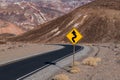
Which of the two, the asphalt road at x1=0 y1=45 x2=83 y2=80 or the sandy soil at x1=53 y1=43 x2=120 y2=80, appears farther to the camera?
the asphalt road at x1=0 y1=45 x2=83 y2=80

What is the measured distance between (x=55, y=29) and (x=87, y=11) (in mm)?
15998

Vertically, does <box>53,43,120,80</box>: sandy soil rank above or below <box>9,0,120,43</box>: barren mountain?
above

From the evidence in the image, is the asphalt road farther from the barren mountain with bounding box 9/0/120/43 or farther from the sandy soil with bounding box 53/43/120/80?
the barren mountain with bounding box 9/0/120/43

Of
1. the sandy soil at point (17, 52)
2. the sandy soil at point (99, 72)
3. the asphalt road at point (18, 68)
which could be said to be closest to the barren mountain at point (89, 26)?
the sandy soil at point (17, 52)

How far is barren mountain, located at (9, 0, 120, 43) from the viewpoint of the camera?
11457 cm

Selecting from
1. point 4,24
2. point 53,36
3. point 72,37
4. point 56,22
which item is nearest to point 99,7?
point 56,22

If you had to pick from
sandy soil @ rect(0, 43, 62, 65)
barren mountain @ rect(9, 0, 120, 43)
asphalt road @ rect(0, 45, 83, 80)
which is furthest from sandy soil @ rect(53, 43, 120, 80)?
barren mountain @ rect(9, 0, 120, 43)

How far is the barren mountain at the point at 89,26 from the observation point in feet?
376

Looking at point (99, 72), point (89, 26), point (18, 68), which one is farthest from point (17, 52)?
point (89, 26)

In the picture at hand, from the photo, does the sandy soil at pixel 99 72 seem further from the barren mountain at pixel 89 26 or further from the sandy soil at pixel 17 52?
the barren mountain at pixel 89 26

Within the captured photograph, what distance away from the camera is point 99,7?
139 metres

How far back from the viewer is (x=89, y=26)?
122750 millimetres

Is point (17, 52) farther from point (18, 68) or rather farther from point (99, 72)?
point (99, 72)

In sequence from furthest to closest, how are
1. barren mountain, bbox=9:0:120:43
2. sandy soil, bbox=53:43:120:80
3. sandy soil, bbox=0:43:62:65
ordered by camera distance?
barren mountain, bbox=9:0:120:43, sandy soil, bbox=0:43:62:65, sandy soil, bbox=53:43:120:80
